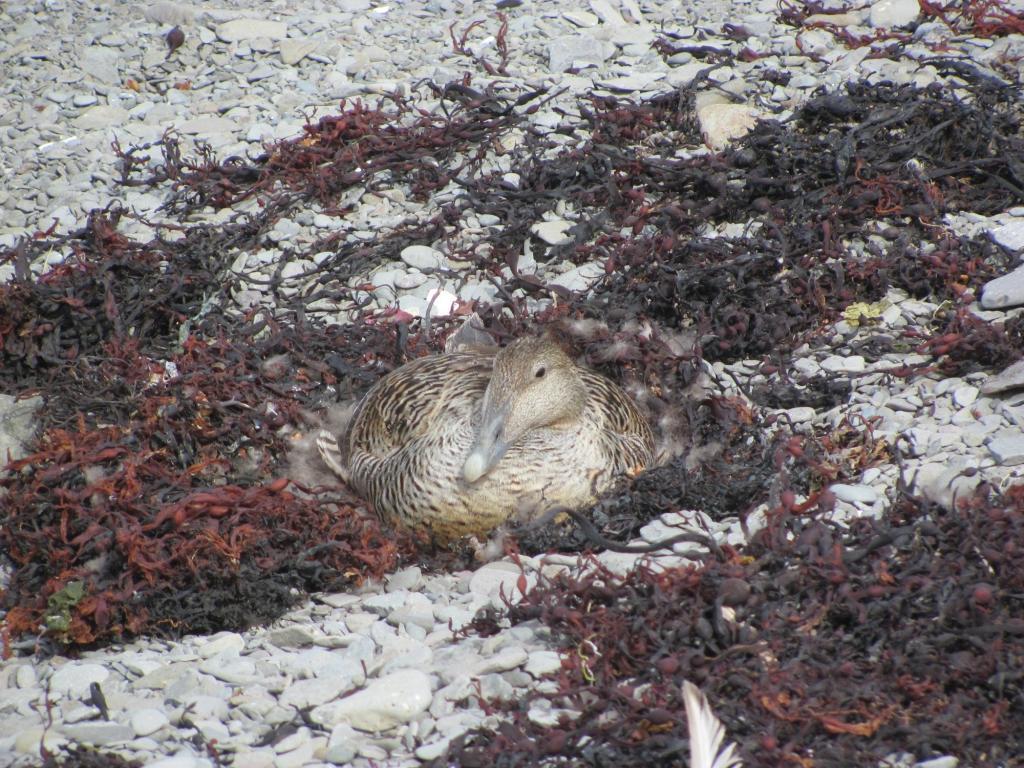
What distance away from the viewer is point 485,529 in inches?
196

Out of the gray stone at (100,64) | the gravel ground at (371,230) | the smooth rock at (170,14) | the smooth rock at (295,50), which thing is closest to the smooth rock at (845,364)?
the gravel ground at (371,230)

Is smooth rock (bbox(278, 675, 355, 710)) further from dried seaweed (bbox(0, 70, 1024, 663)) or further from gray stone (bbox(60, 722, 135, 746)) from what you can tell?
dried seaweed (bbox(0, 70, 1024, 663))

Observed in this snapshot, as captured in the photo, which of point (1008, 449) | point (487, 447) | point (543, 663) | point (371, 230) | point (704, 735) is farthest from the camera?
point (371, 230)

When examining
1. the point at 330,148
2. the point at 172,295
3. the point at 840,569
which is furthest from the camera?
the point at 330,148

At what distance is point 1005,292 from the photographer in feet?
18.4

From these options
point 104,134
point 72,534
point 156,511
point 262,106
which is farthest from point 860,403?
point 104,134

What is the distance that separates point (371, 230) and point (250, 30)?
2771mm

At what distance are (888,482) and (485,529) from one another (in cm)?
160

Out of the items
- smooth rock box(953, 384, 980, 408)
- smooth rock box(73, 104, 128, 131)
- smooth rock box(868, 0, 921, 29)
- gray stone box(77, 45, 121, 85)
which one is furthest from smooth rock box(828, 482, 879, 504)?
gray stone box(77, 45, 121, 85)

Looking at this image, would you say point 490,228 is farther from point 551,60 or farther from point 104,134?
point 104,134

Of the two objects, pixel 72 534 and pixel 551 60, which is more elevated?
pixel 551 60

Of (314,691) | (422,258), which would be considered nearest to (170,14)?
(422,258)

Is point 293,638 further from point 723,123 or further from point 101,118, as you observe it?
point 101,118

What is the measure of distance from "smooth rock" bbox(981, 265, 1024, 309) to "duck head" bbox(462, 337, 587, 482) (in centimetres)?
209
